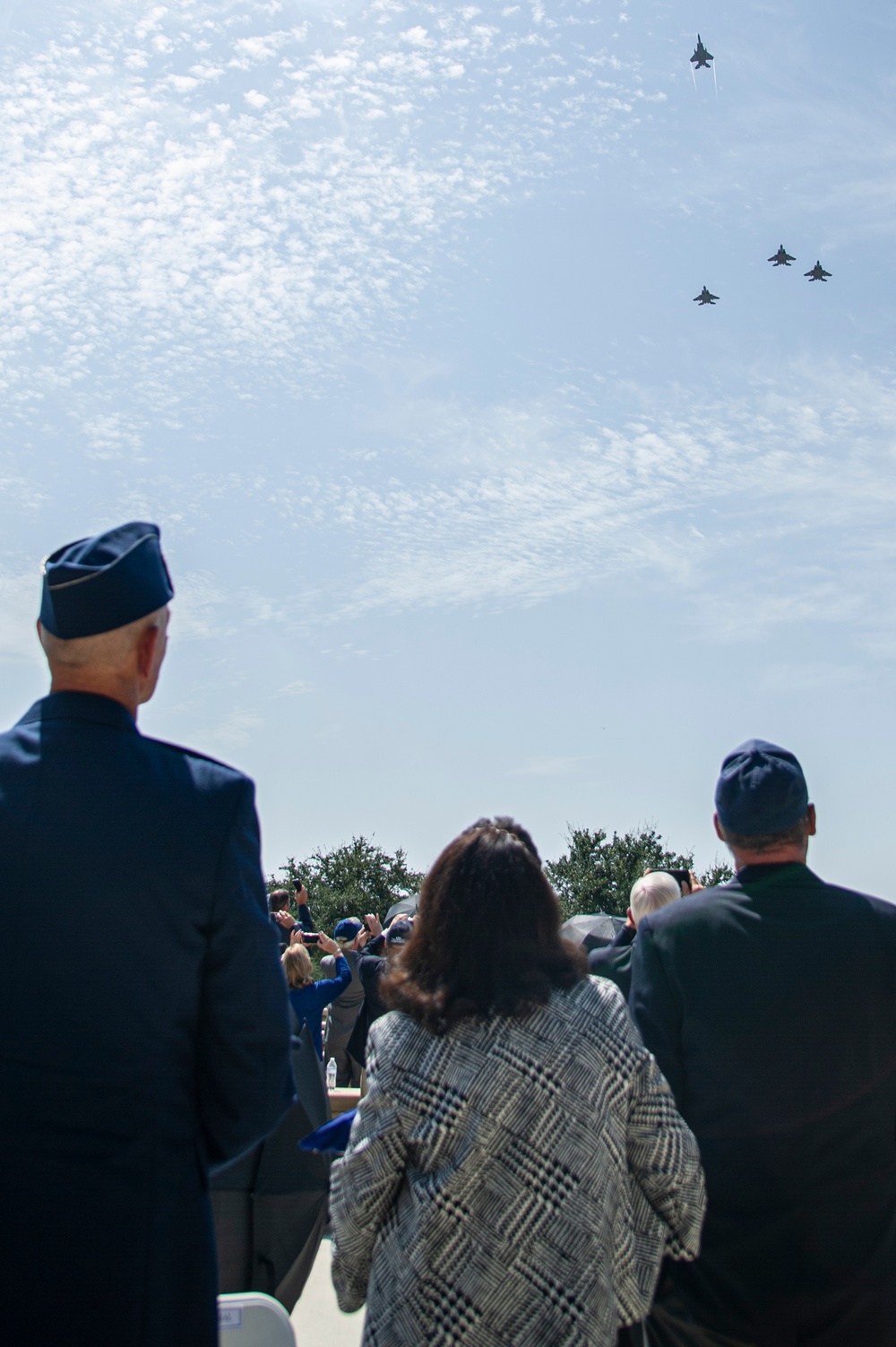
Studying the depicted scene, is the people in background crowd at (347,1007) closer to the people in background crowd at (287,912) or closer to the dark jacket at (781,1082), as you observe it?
the people in background crowd at (287,912)

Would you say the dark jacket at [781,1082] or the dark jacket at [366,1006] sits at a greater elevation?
the dark jacket at [781,1082]

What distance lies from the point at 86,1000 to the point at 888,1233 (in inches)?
80.9

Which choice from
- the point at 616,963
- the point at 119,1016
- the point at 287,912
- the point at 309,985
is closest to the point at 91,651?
the point at 119,1016

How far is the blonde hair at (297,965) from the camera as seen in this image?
662 cm

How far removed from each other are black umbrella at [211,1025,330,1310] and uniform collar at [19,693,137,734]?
8.29 ft

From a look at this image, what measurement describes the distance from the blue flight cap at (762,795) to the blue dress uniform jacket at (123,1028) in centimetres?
161

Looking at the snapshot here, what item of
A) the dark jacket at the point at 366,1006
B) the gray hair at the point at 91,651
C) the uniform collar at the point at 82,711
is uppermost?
the gray hair at the point at 91,651

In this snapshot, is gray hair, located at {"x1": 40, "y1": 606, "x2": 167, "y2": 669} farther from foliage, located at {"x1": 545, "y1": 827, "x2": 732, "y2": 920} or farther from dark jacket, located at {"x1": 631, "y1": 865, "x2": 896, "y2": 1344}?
foliage, located at {"x1": 545, "y1": 827, "x2": 732, "y2": 920}

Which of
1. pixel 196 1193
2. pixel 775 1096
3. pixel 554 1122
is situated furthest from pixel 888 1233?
pixel 196 1193

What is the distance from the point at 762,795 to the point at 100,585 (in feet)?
6.25

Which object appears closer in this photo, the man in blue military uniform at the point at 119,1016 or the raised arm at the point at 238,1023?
the man in blue military uniform at the point at 119,1016

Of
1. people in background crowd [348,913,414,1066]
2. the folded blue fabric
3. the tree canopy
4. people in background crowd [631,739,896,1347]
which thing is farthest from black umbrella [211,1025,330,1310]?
the tree canopy

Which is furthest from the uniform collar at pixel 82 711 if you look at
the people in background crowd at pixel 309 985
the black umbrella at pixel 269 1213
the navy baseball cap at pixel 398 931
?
the navy baseball cap at pixel 398 931

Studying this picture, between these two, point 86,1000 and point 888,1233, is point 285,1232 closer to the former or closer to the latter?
point 888,1233
